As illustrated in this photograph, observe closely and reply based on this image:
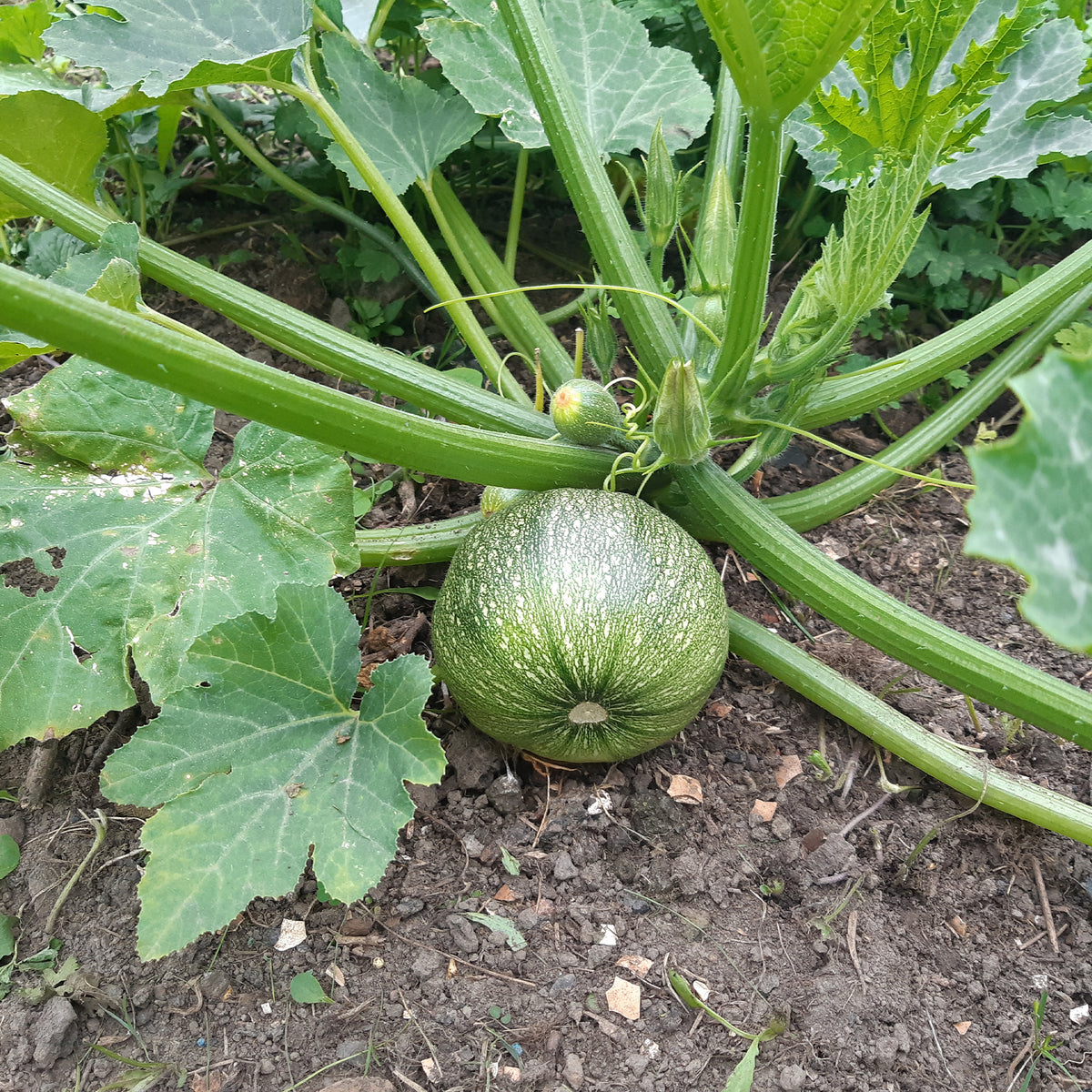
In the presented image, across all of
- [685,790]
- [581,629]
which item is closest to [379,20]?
[581,629]

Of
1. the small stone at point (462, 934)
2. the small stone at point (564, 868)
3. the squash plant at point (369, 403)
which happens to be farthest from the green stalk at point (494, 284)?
the small stone at point (462, 934)

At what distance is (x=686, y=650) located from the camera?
5.74ft

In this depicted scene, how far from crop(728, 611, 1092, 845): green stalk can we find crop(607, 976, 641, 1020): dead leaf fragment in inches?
30.8

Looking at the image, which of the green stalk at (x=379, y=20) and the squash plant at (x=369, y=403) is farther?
the green stalk at (x=379, y=20)

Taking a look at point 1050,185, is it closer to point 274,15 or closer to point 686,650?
point 686,650

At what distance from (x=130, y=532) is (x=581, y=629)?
2.99 ft

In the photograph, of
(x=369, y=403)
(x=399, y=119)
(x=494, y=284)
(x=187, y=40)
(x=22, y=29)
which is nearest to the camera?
(x=369, y=403)

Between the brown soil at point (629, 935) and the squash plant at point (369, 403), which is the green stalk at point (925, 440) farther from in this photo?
the brown soil at point (629, 935)

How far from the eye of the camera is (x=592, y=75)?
8.18 ft

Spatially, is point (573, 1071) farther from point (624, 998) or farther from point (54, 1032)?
point (54, 1032)

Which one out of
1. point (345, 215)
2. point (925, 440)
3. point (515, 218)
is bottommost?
point (925, 440)

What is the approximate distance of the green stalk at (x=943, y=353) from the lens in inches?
89.0

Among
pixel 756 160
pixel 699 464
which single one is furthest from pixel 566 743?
pixel 756 160

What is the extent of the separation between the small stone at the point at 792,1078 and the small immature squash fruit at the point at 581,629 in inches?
Result: 24.8
